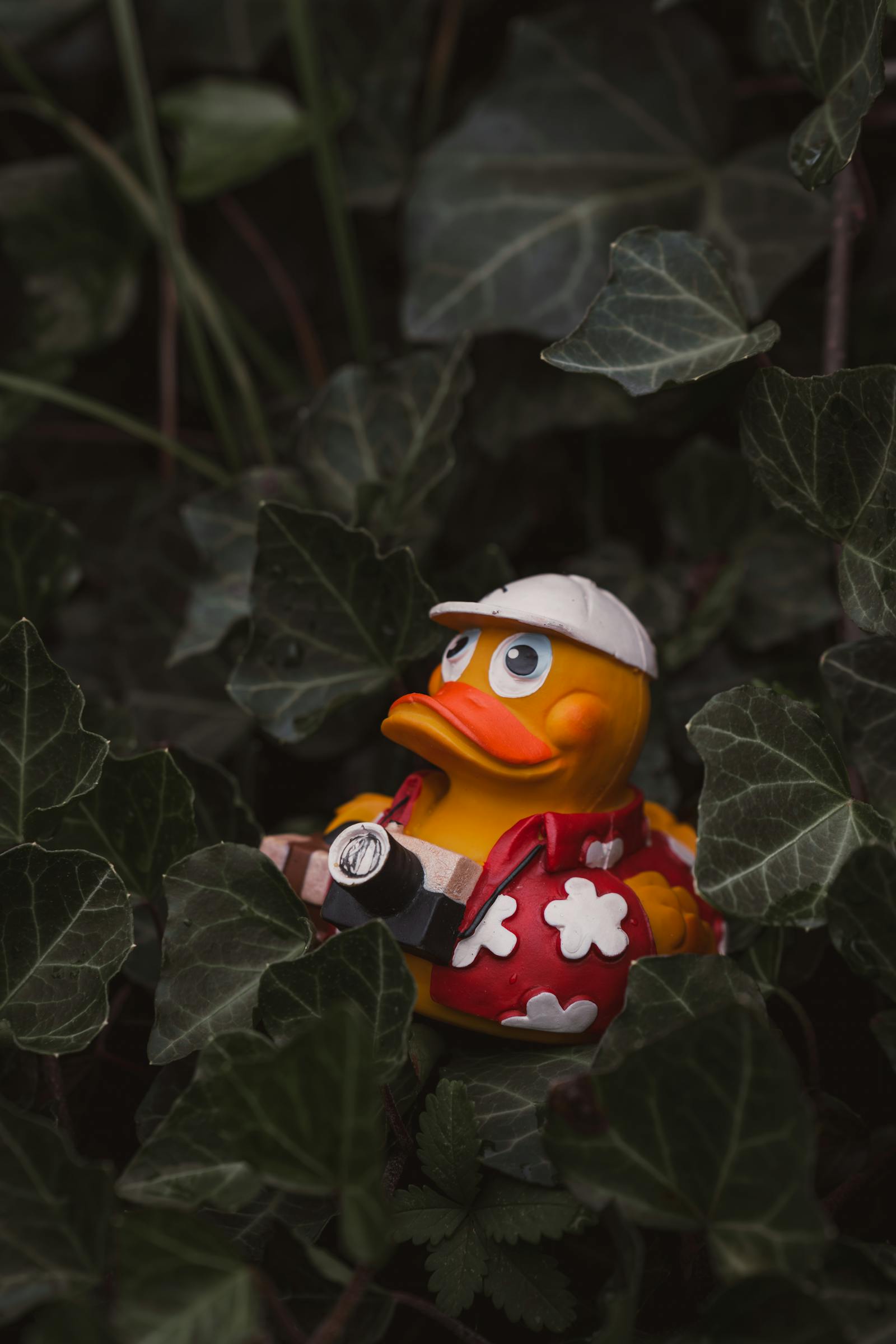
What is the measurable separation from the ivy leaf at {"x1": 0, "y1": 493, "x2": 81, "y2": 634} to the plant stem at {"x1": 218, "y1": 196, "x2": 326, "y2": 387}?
1.61ft

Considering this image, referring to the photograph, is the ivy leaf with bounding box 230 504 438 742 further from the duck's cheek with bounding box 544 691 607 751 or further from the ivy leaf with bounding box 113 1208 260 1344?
the ivy leaf with bounding box 113 1208 260 1344

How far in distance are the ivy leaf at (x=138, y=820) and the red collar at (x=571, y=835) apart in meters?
0.16

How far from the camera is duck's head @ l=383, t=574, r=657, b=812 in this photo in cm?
73

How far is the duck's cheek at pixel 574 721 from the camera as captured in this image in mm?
735

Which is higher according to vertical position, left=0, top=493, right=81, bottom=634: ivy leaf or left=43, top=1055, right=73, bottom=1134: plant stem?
left=0, top=493, right=81, bottom=634: ivy leaf

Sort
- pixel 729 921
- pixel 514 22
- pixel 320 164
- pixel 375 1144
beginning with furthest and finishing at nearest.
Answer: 1. pixel 514 22
2. pixel 320 164
3. pixel 729 921
4. pixel 375 1144

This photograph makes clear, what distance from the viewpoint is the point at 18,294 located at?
152 cm

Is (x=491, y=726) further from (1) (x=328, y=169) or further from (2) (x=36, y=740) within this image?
(1) (x=328, y=169)

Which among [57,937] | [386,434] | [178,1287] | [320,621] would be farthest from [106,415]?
[178,1287]

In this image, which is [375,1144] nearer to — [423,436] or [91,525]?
[423,436]

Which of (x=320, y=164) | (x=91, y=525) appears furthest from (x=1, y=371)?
(x=320, y=164)

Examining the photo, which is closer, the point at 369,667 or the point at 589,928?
the point at 589,928

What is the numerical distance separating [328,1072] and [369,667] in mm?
466

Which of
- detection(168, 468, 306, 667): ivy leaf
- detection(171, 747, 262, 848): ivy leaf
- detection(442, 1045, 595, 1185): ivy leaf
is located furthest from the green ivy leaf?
detection(442, 1045, 595, 1185): ivy leaf
